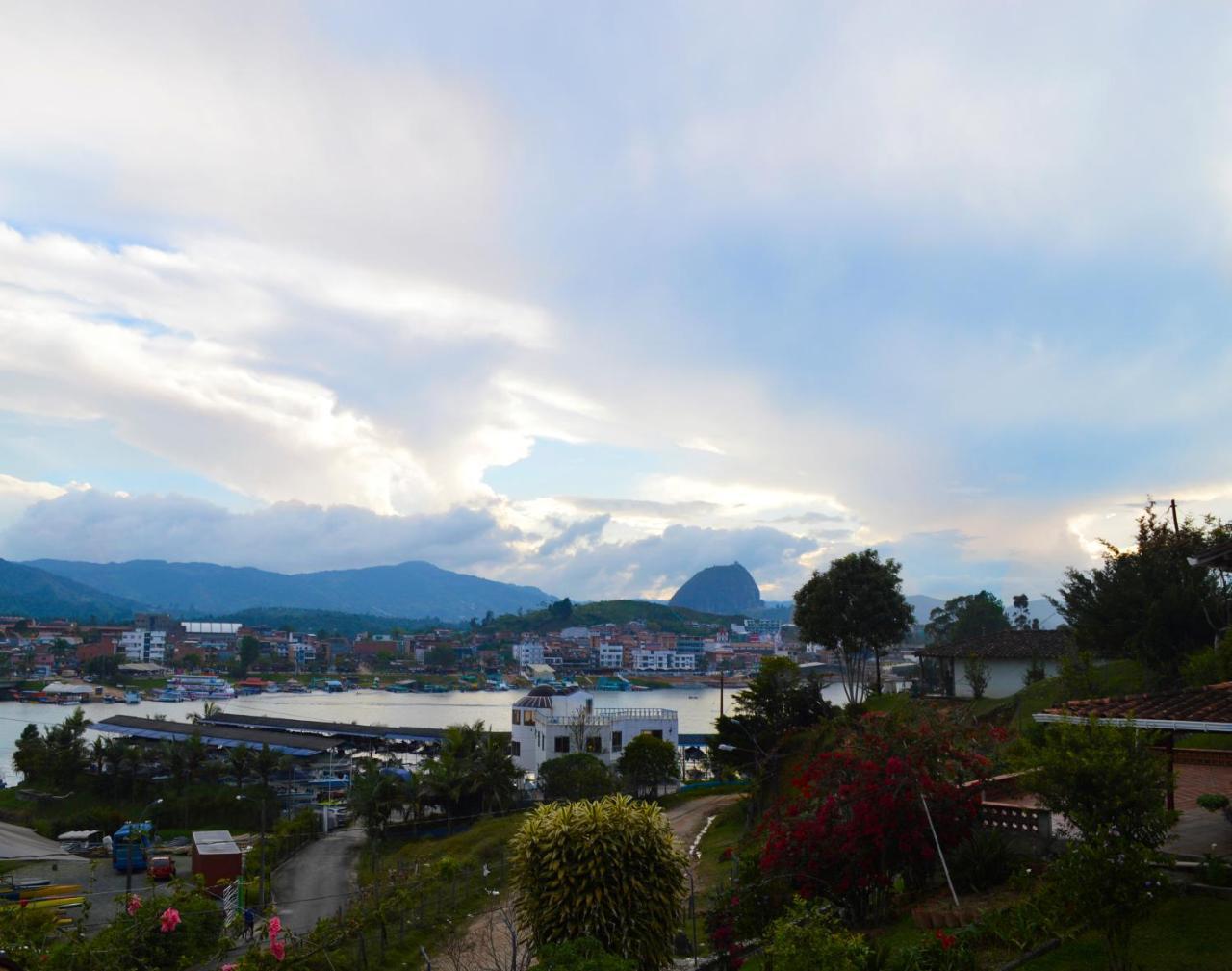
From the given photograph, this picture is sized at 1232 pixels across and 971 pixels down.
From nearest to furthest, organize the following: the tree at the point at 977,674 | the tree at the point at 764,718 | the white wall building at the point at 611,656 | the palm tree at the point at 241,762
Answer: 1. the tree at the point at 764,718
2. the tree at the point at 977,674
3. the palm tree at the point at 241,762
4. the white wall building at the point at 611,656

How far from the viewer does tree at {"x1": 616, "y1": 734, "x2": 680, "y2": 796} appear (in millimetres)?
30828

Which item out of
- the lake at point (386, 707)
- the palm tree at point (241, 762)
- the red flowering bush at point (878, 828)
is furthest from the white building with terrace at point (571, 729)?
the lake at point (386, 707)

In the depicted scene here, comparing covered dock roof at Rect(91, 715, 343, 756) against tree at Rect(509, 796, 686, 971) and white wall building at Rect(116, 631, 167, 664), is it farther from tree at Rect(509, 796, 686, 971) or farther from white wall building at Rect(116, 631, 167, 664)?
white wall building at Rect(116, 631, 167, 664)

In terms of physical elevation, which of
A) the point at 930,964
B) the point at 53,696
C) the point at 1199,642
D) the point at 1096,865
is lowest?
the point at 53,696

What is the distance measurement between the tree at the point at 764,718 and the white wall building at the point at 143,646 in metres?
137

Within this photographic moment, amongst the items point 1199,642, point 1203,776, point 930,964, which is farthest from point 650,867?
point 1199,642

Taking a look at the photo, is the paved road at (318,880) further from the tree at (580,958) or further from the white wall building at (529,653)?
the white wall building at (529,653)

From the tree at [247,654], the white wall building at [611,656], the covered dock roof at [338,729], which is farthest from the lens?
the white wall building at [611,656]

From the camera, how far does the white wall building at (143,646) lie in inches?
5586

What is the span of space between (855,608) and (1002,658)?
15.8 ft

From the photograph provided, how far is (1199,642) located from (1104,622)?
2106mm

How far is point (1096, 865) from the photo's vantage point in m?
6.15

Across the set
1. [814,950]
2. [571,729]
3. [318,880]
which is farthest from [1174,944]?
[571,729]

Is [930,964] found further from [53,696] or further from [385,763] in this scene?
[53,696]
